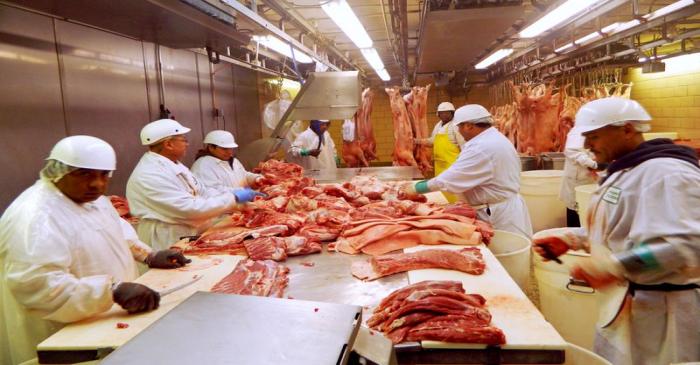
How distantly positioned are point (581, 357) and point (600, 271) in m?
0.46

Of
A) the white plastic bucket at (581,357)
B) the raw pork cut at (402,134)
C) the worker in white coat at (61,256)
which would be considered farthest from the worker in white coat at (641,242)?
the raw pork cut at (402,134)

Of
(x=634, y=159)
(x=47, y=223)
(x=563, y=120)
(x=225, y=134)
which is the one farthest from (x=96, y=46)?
(x=563, y=120)

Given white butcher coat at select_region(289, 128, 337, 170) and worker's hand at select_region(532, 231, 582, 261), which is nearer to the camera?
worker's hand at select_region(532, 231, 582, 261)

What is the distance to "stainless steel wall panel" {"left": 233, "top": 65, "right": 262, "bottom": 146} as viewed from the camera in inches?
374

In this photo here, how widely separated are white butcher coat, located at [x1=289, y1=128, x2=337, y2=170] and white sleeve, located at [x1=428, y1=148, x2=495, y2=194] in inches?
159

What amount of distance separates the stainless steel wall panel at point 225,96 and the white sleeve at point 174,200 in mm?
4683

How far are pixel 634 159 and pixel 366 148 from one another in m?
6.51

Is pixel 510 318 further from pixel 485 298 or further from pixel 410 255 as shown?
pixel 410 255

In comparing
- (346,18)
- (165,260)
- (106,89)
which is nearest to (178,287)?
(165,260)

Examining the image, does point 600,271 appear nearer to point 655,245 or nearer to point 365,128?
point 655,245

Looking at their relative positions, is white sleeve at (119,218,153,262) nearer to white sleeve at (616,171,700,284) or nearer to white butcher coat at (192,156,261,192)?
white butcher coat at (192,156,261,192)

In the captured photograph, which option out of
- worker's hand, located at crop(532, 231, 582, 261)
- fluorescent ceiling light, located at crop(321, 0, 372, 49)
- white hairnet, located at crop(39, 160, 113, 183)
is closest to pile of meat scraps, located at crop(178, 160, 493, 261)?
worker's hand, located at crop(532, 231, 582, 261)

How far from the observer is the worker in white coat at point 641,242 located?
2148mm

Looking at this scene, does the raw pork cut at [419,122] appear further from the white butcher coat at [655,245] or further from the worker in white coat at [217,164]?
the white butcher coat at [655,245]
